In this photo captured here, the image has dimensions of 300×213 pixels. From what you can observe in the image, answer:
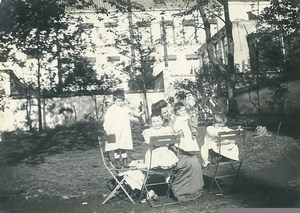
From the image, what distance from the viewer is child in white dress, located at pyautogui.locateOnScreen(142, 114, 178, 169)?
11.4 feet

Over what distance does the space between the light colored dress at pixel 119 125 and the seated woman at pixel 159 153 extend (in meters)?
0.54

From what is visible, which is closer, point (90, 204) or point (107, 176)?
point (90, 204)

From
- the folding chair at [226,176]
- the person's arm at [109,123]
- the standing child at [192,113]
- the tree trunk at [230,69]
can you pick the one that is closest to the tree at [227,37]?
the tree trunk at [230,69]

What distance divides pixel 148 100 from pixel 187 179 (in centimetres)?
115

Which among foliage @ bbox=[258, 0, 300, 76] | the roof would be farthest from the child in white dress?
foliage @ bbox=[258, 0, 300, 76]

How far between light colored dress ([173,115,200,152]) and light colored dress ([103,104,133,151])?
26.4 inches

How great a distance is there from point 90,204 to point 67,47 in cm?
182

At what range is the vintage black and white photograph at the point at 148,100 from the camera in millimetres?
3605

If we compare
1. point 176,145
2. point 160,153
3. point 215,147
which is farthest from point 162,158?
point 215,147

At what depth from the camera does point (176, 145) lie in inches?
145

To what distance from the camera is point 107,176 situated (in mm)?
4133

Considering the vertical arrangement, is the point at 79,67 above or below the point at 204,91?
above

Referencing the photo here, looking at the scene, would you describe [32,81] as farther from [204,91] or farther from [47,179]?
[204,91]

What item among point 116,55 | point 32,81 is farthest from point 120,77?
point 32,81
